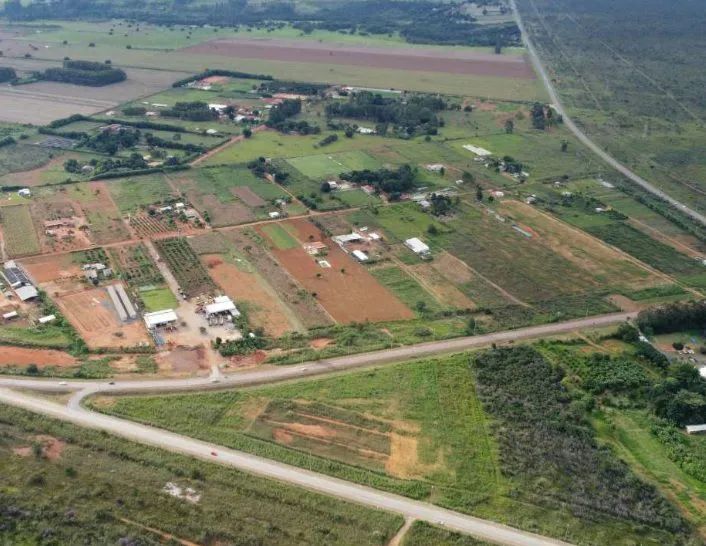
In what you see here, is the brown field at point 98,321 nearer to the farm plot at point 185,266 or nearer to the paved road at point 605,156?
the farm plot at point 185,266

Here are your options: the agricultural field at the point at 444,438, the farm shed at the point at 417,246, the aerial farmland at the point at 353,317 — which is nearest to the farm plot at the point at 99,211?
the aerial farmland at the point at 353,317

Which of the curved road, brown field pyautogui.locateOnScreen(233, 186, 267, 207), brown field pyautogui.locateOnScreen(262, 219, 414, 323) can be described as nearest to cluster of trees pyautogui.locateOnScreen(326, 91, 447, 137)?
brown field pyautogui.locateOnScreen(233, 186, 267, 207)

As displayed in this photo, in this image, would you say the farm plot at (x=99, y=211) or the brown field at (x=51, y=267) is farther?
the farm plot at (x=99, y=211)

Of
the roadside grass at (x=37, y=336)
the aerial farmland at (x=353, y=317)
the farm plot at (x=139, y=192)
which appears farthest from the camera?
the farm plot at (x=139, y=192)

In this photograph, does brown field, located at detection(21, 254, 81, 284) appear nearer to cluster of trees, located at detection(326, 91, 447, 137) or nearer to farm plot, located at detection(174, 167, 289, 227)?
farm plot, located at detection(174, 167, 289, 227)

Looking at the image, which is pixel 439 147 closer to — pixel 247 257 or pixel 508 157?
pixel 508 157

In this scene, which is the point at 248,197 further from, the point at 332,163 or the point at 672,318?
the point at 672,318
